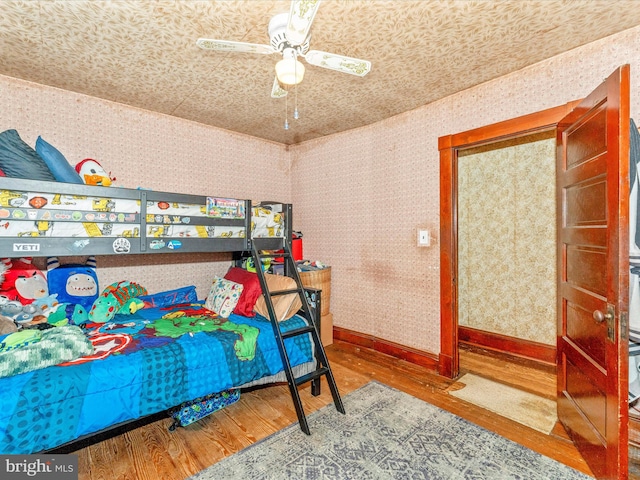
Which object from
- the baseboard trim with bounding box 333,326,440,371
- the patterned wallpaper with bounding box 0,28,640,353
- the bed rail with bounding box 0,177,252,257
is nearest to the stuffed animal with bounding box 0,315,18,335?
the bed rail with bounding box 0,177,252,257

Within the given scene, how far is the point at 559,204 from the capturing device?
6.95 feet

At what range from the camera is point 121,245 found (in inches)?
79.7

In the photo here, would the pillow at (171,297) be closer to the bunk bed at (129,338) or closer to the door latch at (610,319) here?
the bunk bed at (129,338)

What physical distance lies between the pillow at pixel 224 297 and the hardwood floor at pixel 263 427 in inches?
28.4

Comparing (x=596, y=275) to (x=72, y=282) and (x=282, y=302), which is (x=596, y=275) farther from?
(x=72, y=282)

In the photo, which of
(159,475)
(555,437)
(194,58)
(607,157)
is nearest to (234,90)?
(194,58)

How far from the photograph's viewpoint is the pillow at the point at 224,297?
276 centimetres

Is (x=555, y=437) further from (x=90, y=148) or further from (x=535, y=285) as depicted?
(x=90, y=148)

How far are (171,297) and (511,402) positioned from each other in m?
3.20

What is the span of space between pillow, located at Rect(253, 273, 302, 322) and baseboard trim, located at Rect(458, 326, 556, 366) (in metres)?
2.27

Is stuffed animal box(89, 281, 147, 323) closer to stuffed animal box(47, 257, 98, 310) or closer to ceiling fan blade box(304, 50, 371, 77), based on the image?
stuffed animal box(47, 257, 98, 310)

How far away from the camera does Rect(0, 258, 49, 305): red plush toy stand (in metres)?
2.35

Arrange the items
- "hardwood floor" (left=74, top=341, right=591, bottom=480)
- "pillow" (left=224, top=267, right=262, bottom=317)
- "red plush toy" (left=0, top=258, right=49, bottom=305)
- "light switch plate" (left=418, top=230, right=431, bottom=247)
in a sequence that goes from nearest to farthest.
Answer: "hardwood floor" (left=74, top=341, right=591, bottom=480), "red plush toy" (left=0, top=258, right=49, bottom=305), "pillow" (left=224, top=267, right=262, bottom=317), "light switch plate" (left=418, top=230, right=431, bottom=247)

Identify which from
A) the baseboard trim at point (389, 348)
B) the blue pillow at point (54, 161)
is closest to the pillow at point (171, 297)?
the blue pillow at point (54, 161)
